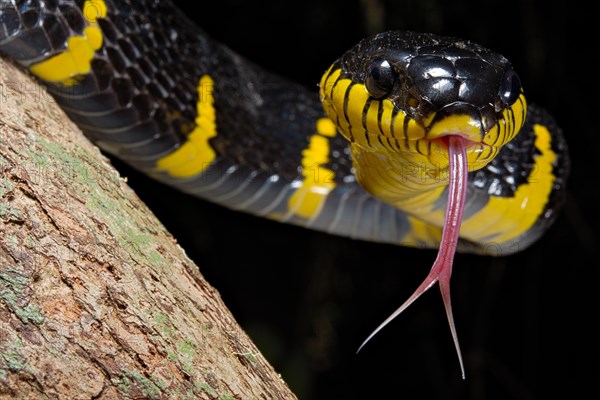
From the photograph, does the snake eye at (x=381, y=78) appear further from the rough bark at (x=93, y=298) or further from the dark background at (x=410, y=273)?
the dark background at (x=410, y=273)

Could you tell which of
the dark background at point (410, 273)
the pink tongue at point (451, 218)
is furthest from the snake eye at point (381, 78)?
the dark background at point (410, 273)

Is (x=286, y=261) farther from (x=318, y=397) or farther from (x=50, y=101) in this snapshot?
(x=50, y=101)

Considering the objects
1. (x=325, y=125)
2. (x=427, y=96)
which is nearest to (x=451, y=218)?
(x=427, y=96)

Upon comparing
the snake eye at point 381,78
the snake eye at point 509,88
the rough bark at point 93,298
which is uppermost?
the snake eye at point 509,88

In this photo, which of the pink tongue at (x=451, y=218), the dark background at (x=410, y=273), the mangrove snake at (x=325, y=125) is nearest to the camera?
the pink tongue at (x=451, y=218)

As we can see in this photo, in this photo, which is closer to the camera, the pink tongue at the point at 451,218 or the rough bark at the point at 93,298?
the rough bark at the point at 93,298

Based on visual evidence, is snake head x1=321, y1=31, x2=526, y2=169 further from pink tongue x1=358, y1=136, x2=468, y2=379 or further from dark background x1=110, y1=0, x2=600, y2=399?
dark background x1=110, y1=0, x2=600, y2=399

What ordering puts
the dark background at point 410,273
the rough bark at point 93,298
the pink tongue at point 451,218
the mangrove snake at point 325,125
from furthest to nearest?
1. the dark background at point 410,273
2. the mangrove snake at point 325,125
3. the pink tongue at point 451,218
4. the rough bark at point 93,298
